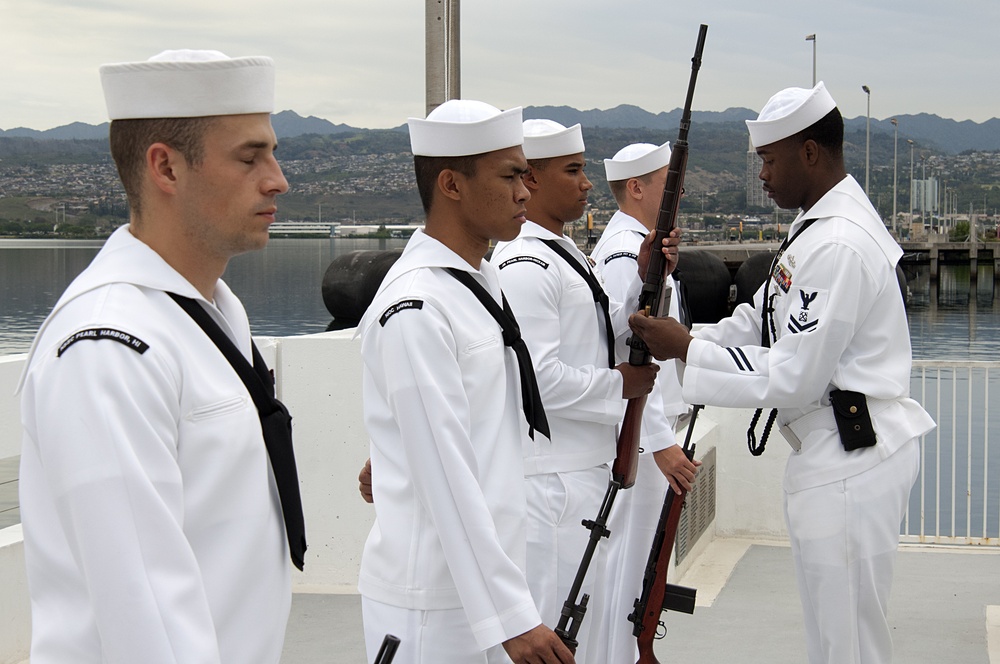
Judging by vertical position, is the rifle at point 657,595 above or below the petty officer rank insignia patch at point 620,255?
below

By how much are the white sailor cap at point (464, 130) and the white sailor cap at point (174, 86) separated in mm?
1044

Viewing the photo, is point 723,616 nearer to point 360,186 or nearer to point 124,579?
point 124,579

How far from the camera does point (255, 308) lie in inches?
1222

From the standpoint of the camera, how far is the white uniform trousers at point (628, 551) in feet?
14.1

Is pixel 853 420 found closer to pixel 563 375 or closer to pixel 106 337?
pixel 563 375

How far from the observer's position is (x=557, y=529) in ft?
11.4

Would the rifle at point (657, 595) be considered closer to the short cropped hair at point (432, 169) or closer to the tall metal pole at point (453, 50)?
the short cropped hair at point (432, 169)

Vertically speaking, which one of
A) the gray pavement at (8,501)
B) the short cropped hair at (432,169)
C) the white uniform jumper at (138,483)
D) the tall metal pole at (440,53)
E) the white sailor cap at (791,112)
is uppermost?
the tall metal pole at (440,53)

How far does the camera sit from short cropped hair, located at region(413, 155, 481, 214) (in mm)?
2807

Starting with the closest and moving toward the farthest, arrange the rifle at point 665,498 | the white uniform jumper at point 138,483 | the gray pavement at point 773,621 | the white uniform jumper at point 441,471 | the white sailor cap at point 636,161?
the white uniform jumper at point 138,483 < the white uniform jumper at point 441,471 < the rifle at point 665,498 < the gray pavement at point 773,621 < the white sailor cap at point 636,161

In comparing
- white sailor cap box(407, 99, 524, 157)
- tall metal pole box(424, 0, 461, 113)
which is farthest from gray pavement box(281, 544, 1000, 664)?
tall metal pole box(424, 0, 461, 113)

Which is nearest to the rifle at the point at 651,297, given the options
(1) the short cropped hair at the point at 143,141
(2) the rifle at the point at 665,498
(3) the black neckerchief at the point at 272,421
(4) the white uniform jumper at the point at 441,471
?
(2) the rifle at the point at 665,498

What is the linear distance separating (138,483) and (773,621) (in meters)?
4.27

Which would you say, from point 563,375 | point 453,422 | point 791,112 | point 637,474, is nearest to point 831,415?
point 563,375
